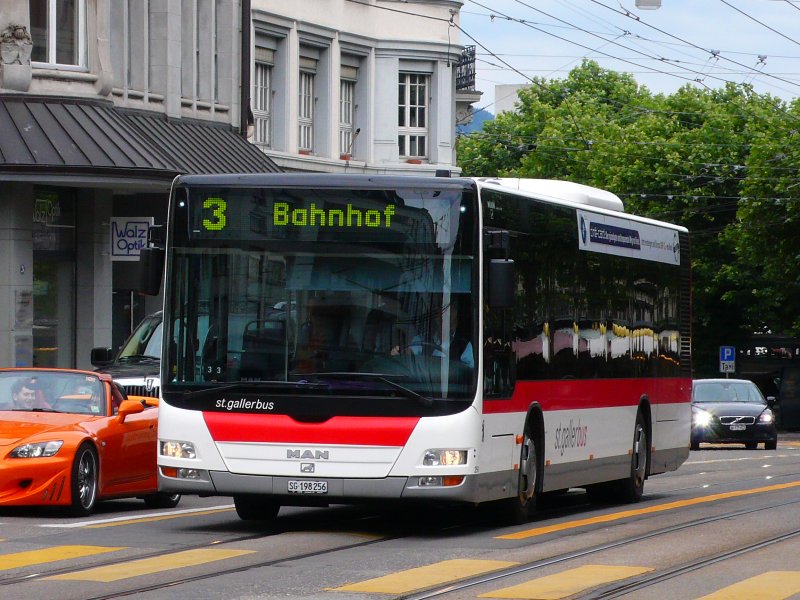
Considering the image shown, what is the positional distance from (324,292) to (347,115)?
91.4ft

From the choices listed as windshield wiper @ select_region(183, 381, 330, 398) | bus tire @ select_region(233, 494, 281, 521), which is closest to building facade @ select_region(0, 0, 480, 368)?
bus tire @ select_region(233, 494, 281, 521)

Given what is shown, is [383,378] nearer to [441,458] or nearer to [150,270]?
[441,458]

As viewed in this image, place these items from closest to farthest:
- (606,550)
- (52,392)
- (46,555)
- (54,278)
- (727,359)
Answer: (46,555)
(606,550)
(52,392)
(54,278)
(727,359)

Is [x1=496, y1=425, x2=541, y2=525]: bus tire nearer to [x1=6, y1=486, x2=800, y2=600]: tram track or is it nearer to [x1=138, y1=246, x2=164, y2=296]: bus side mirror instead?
[x1=6, y1=486, x2=800, y2=600]: tram track

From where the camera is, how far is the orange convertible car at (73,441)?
15.5 m

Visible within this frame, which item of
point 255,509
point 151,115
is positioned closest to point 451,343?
point 255,509

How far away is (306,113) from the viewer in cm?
4059

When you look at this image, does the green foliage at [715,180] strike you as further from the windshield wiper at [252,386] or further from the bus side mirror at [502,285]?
the windshield wiper at [252,386]

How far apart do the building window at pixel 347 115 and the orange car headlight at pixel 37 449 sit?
85.7 feet

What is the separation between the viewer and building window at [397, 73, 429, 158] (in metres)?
42.6

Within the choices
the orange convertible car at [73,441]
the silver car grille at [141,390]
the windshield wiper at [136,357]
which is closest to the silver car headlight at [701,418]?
the windshield wiper at [136,357]

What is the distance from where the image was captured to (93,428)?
642 inches

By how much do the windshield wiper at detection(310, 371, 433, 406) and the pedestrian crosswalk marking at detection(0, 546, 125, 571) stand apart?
83.7 inches

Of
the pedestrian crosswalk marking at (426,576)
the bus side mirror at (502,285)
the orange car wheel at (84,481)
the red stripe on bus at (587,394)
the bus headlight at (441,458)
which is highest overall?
the bus side mirror at (502,285)
